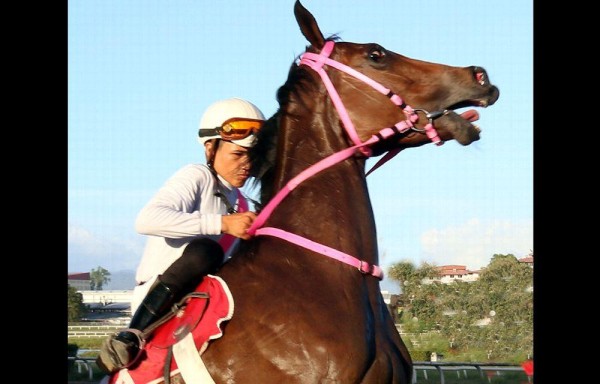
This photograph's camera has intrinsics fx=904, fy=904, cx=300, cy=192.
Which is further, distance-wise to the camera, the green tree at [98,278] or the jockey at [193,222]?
the green tree at [98,278]

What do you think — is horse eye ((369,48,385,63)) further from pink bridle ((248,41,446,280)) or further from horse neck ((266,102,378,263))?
horse neck ((266,102,378,263))

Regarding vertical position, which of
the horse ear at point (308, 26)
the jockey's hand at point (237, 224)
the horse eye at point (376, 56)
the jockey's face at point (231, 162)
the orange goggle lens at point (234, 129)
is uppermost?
the horse ear at point (308, 26)

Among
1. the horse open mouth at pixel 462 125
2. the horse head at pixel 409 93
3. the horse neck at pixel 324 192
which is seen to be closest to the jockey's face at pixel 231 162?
the horse neck at pixel 324 192

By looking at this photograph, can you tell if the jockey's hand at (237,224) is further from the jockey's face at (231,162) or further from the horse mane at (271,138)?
the jockey's face at (231,162)

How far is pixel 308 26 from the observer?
5859 millimetres

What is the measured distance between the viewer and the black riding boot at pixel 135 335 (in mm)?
5281

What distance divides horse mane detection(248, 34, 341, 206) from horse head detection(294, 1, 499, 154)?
0.37 feet

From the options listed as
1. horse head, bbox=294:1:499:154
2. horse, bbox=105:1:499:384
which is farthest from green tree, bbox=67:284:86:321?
horse head, bbox=294:1:499:154

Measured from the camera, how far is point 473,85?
571cm

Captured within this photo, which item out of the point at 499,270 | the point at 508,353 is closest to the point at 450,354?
the point at 508,353

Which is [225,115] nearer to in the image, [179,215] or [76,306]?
[179,215]
